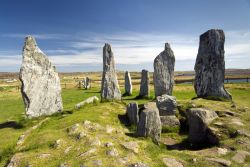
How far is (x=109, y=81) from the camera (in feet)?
89.0

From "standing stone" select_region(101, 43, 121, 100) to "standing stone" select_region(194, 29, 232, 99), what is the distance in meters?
8.53

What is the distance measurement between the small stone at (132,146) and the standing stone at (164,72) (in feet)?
46.2

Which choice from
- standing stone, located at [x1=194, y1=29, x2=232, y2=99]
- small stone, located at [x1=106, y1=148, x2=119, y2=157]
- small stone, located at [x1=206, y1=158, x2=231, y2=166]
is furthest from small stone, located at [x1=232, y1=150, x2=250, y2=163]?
standing stone, located at [x1=194, y1=29, x2=232, y2=99]

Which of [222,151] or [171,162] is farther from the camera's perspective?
[222,151]

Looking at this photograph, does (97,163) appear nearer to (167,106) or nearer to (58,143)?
(58,143)

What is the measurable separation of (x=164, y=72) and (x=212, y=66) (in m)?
4.79

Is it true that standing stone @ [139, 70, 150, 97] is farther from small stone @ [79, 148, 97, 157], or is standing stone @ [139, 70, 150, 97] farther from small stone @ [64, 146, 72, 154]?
small stone @ [79, 148, 97, 157]

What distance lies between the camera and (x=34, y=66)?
21594mm

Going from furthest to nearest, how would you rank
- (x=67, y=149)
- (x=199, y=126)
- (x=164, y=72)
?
(x=164, y=72)
(x=199, y=126)
(x=67, y=149)

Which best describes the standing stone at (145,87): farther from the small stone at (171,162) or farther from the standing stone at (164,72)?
the small stone at (171,162)

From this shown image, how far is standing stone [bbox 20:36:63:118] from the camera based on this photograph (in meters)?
21.1

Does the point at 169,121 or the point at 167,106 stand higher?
the point at 167,106

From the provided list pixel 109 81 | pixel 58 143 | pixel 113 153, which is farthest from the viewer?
pixel 109 81

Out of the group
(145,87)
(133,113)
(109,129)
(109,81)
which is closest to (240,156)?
(109,129)
